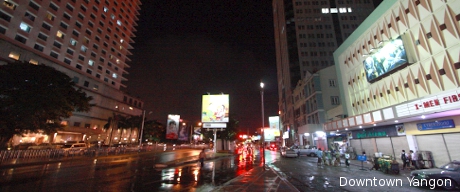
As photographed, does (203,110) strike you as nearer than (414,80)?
No

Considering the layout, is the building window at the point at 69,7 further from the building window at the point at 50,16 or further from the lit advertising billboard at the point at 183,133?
the lit advertising billboard at the point at 183,133

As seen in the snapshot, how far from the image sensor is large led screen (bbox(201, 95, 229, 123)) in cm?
3052

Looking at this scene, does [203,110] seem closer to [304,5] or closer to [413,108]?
[413,108]

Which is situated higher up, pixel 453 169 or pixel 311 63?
pixel 311 63

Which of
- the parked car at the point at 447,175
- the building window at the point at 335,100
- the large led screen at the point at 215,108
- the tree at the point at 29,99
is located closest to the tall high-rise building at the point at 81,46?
the tree at the point at 29,99

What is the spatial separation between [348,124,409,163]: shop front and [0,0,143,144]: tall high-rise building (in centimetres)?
5996

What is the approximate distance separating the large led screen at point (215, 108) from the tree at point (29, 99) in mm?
17863

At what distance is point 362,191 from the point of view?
376 inches

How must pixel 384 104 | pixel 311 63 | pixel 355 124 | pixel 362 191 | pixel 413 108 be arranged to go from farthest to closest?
pixel 311 63
pixel 355 124
pixel 384 104
pixel 413 108
pixel 362 191

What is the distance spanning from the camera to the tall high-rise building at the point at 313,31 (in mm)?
72000

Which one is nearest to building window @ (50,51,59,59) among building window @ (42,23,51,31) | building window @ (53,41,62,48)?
building window @ (53,41,62,48)

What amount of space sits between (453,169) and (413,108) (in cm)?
759

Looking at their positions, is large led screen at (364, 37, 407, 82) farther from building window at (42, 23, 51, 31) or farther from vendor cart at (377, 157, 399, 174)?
building window at (42, 23, 51, 31)

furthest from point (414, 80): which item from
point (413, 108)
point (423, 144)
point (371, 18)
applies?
point (371, 18)
